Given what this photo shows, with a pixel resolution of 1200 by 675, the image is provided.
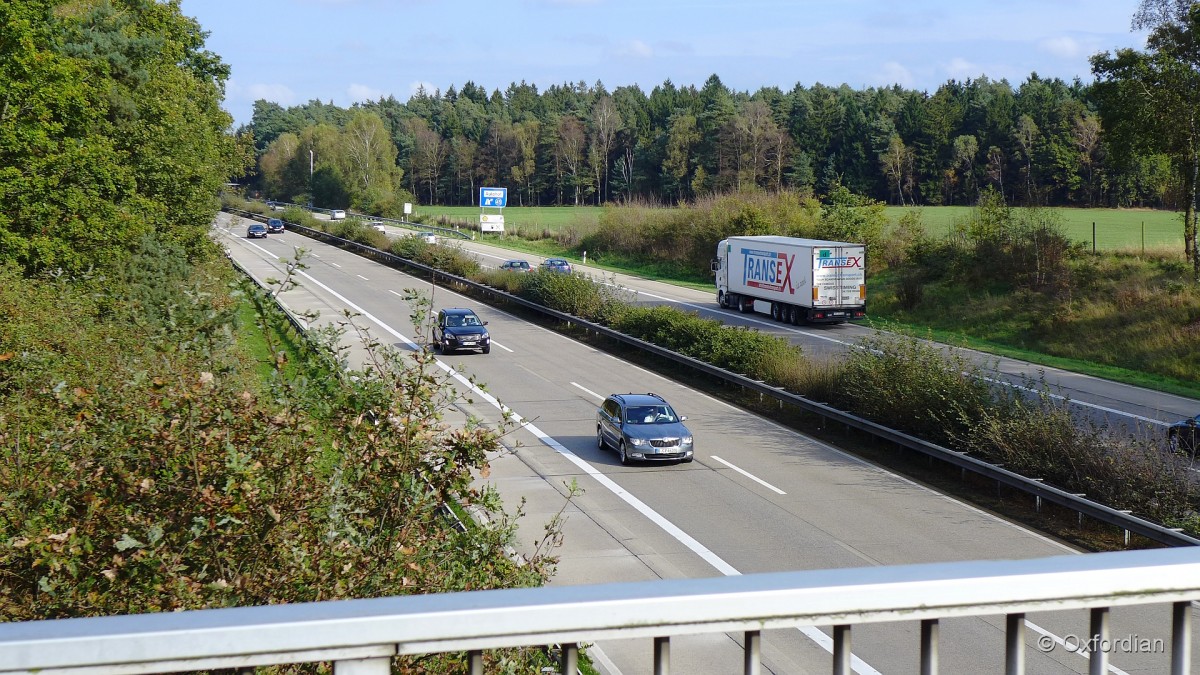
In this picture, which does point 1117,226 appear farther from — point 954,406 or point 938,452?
point 938,452

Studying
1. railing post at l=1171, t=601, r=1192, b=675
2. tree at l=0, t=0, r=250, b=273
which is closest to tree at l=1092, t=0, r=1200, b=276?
tree at l=0, t=0, r=250, b=273

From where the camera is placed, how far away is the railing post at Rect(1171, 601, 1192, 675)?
7.52 ft

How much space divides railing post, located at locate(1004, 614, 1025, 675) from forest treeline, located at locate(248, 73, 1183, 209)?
88.6 metres

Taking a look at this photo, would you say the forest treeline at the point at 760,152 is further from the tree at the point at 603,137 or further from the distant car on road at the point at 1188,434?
the distant car on road at the point at 1188,434

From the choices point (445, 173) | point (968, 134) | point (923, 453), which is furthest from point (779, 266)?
point (445, 173)

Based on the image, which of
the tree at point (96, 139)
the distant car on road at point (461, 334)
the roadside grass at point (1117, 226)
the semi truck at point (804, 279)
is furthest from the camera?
the roadside grass at point (1117, 226)

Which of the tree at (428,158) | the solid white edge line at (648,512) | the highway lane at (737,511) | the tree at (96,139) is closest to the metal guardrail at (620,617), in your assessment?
the highway lane at (737,511)

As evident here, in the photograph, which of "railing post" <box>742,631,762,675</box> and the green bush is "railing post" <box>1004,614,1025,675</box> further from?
the green bush

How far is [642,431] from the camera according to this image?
76.9 feet

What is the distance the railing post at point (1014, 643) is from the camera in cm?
228

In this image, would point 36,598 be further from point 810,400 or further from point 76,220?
point 76,220

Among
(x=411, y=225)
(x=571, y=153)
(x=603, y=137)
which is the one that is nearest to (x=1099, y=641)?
(x=411, y=225)

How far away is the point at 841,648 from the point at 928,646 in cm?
19

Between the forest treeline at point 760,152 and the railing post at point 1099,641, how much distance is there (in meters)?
88.5
